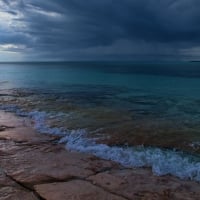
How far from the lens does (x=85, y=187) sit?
509 cm

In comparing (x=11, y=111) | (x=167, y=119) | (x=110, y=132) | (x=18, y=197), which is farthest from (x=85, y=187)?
(x=11, y=111)

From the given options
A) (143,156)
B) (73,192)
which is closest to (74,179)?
(73,192)

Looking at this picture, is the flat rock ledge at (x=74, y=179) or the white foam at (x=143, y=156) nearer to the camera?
the flat rock ledge at (x=74, y=179)

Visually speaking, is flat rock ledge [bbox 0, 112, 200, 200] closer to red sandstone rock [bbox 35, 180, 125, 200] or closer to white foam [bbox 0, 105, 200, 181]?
red sandstone rock [bbox 35, 180, 125, 200]

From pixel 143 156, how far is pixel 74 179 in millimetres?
2296

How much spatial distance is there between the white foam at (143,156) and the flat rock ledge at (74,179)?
0.30 meters

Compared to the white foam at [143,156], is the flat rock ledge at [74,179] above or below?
above

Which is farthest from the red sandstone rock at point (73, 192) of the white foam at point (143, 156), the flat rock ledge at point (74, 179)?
the white foam at point (143, 156)

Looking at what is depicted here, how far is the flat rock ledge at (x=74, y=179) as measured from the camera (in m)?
4.81

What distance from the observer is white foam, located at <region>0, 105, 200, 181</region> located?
6.17m

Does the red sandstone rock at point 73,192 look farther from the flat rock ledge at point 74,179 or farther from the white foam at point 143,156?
the white foam at point 143,156

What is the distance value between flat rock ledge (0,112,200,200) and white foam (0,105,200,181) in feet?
1.00

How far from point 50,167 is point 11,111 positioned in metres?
8.33

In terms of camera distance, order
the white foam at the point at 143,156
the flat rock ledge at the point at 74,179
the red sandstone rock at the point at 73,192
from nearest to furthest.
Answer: the red sandstone rock at the point at 73,192
the flat rock ledge at the point at 74,179
the white foam at the point at 143,156
